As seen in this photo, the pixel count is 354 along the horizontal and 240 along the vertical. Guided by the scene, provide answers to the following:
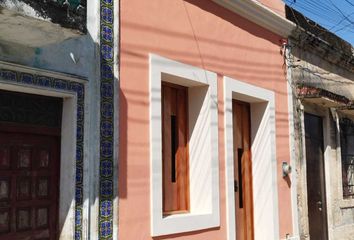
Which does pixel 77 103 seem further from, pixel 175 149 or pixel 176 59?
pixel 175 149

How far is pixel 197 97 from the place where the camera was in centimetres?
659

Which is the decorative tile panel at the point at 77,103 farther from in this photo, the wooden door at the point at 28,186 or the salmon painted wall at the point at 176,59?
the salmon painted wall at the point at 176,59

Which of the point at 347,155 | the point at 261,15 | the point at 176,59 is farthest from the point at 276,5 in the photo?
the point at 347,155

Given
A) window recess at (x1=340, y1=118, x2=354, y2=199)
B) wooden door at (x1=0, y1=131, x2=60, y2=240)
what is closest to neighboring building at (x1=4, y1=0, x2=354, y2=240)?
wooden door at (x1=0, y1=131, x2=60, y2=240)

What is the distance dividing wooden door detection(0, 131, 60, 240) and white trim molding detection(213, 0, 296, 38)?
133 inches

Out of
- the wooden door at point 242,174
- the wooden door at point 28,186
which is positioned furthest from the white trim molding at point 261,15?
the wooden door at point 28,186

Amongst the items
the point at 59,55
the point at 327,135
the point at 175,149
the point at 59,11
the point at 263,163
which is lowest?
the point at 263,163

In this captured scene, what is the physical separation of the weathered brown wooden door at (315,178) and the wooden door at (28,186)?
5.79 metres

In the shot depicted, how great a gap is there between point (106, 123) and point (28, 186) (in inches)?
37.9

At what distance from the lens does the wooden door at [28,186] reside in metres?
4.25

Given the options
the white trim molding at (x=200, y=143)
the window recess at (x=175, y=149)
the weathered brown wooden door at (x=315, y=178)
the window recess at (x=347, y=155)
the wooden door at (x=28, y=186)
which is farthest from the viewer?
the window recess at (x=347, y=155)

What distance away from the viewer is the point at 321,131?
10.0 meters

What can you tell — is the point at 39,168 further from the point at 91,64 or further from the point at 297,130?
the point at 297,130

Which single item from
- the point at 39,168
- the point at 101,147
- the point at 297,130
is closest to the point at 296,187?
the point at 297,130
